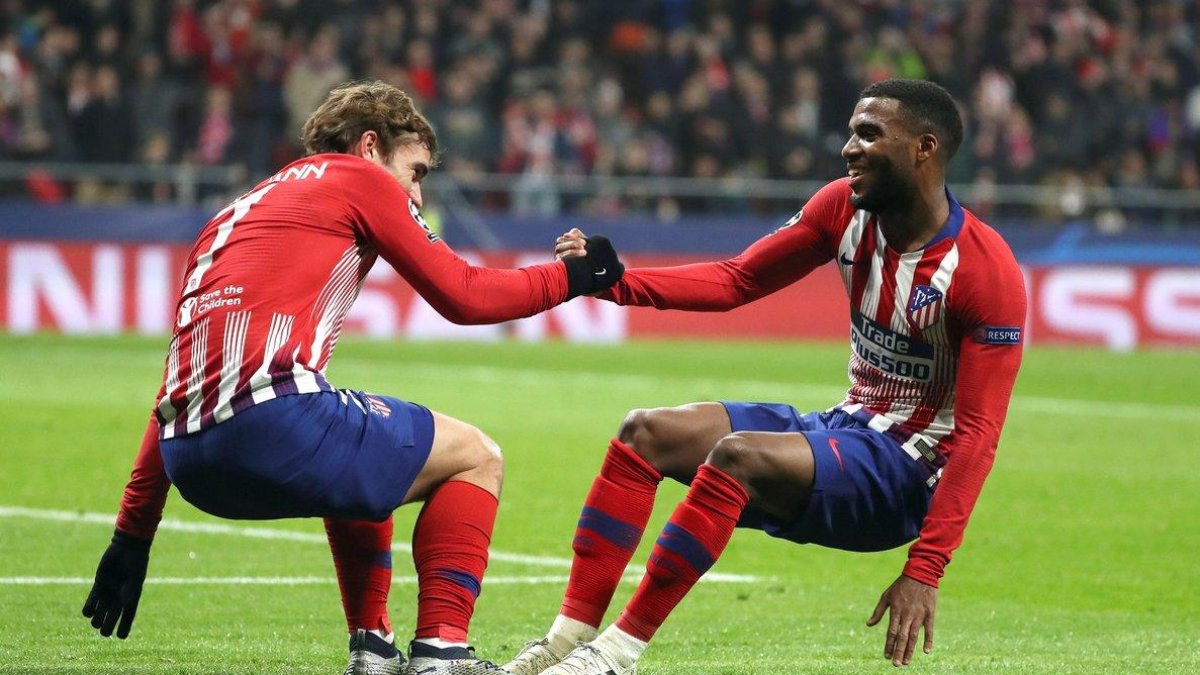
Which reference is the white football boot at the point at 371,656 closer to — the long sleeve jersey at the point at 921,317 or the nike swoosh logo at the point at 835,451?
the long sleeve jersey at the point at 921,317

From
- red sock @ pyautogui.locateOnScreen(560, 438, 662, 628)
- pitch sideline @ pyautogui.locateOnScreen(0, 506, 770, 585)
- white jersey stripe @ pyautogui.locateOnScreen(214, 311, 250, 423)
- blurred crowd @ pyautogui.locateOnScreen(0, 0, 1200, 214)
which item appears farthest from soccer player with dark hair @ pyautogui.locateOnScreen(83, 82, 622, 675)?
blurred crowd @ pyautogui.locateOnScreen(0, 0, 1200, 214)

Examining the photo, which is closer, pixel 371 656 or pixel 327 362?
pixel 327 362

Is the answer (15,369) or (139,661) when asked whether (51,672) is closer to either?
(139,661)

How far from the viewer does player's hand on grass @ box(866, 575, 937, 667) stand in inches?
187

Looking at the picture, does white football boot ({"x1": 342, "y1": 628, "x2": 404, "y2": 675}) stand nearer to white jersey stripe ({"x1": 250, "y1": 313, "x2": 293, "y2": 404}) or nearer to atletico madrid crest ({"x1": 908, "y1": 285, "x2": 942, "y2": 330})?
white jersey stripe ({"x1": 250, "y1": 313, "x2": 293, "y2": 404})

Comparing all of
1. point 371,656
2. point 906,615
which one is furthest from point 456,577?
point 906,615

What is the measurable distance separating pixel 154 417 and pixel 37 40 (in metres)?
17.8

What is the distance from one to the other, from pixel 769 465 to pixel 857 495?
12.5 inches

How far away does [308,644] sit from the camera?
586cm

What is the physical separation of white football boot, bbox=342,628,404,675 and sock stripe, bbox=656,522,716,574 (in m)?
0.93

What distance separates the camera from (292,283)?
4691 mm

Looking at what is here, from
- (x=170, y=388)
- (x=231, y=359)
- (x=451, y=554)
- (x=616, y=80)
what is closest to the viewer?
(x=231, y=359)

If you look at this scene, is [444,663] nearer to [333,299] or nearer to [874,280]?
[333,299]

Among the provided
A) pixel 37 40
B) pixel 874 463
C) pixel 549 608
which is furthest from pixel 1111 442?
pixel 37 40
